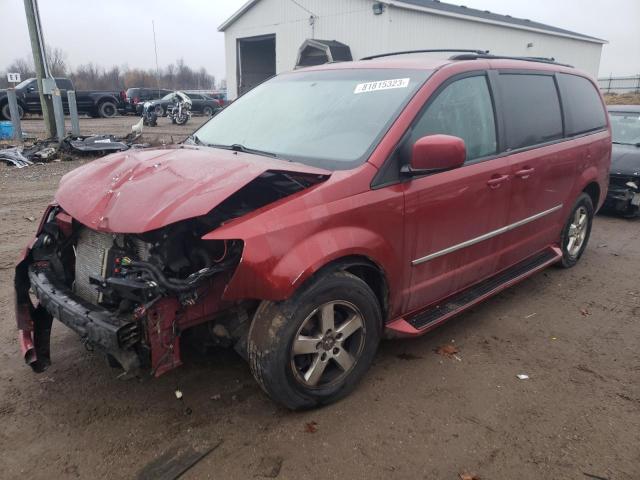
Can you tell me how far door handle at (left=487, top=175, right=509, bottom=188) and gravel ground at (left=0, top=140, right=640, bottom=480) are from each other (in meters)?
1.11

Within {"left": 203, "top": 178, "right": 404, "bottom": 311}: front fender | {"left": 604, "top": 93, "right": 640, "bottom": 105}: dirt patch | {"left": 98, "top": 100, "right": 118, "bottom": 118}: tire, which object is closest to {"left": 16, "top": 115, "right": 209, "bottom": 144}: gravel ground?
{"left": 98, "top": 100, "right": 118, "bottom": 118}: tire

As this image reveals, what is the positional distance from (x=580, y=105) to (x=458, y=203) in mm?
2312

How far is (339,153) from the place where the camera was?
2949 mm

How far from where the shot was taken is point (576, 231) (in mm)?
5070

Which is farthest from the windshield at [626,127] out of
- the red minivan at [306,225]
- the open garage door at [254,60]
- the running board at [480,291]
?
the open garage door at [254,60]

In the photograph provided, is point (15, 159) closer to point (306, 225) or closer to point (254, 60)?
point (306, 225)

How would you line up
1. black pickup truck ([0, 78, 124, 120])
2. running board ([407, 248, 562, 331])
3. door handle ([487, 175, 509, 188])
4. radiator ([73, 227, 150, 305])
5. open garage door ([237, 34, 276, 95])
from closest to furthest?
radiator ([73, 227, 150, 305]) → running board ([407, 248, 562, 331]) → door handle ([487, 175, 509, 188]) → black pickup truck ([0, 78, 124, 120]) → open garage door ([237, 34, 276, 95])

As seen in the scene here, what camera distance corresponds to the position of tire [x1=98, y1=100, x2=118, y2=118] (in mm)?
27094

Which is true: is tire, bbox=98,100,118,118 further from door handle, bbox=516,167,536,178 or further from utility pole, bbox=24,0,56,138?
door handle, bbox=516,167,536,178

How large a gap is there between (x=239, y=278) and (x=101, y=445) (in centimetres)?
113

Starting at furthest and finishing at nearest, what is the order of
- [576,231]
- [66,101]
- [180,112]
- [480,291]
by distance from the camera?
[66,101]
[180,112]
[576,231]
[480,291]

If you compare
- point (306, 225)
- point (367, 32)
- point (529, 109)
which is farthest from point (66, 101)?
point (306, 225)

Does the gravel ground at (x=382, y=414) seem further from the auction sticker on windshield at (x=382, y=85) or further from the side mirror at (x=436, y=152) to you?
the auction sticker on windshield at (x=382, y=85)

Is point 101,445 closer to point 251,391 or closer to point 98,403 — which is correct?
point 98,403
